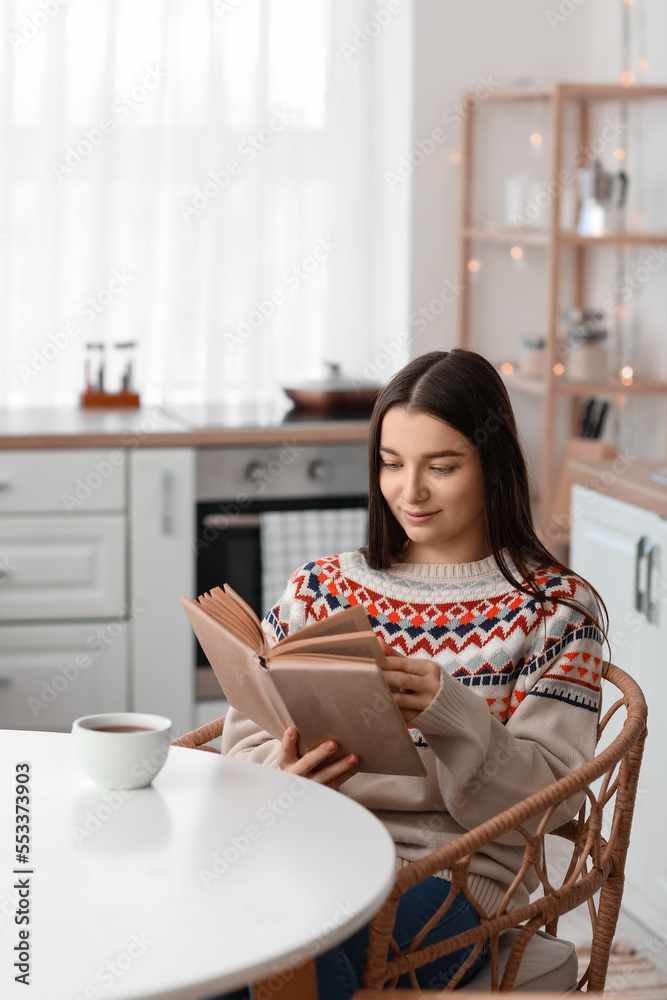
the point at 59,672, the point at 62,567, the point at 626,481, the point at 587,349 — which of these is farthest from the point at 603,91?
the point at 59,672

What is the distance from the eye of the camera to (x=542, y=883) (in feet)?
3.85

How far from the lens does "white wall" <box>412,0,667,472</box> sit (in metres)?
3.33

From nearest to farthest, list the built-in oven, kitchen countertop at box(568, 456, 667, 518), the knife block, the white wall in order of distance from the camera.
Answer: kitchen countertop at box(568, 456, 667, 518) < the built-in oven < the knife block < the white wall

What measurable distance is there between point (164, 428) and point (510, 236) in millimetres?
1054

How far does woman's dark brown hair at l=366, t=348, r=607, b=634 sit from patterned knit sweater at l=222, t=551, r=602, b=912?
0.02 metres

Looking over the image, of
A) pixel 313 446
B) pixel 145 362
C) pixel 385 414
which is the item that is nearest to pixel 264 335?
pixel 145 362

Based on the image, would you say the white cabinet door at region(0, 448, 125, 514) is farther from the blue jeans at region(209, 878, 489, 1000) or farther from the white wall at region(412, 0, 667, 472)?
the blue jeans at region(209, 878, 489, 1000)

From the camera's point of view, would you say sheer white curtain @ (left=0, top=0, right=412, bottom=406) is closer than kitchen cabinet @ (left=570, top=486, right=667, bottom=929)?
No

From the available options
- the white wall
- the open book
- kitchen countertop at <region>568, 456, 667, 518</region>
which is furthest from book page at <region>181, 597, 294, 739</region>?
the white wall

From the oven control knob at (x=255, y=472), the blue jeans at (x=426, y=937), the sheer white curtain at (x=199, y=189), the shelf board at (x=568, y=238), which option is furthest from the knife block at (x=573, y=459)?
the blue jeans at (x=426, y=937)

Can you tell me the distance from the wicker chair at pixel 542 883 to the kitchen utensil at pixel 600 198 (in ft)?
6.09

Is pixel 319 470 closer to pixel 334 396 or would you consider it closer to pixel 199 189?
pixel 334 396

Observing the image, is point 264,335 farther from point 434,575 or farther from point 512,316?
point 434,575

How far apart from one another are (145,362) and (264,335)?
0.35 meters
